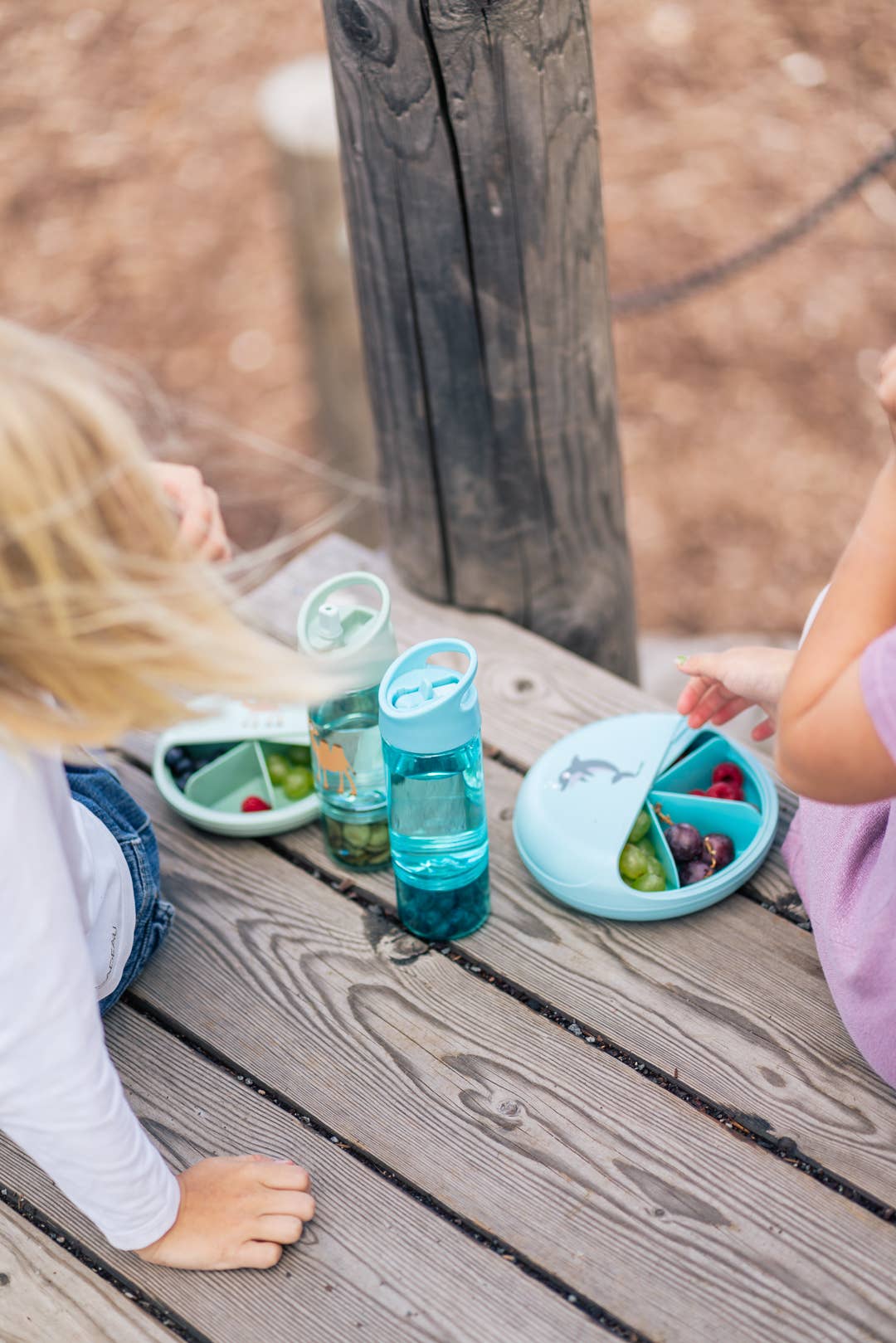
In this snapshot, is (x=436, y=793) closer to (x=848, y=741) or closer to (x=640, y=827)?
(x=640, y=827)

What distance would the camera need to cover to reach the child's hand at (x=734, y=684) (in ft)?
4.28

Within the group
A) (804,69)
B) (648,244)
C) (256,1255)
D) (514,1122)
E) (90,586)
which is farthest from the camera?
(804,69)

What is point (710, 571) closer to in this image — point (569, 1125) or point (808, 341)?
point (808, 341)

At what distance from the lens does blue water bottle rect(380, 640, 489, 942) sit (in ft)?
4.27

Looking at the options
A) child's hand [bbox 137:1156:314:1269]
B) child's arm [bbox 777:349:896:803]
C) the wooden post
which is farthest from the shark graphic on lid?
the wooden post

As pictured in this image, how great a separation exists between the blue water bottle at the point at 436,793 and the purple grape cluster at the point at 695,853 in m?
0.22

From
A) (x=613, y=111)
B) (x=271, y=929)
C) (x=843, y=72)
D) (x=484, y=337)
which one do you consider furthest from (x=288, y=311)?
(x=271, y=929)

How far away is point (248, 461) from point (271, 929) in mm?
2463

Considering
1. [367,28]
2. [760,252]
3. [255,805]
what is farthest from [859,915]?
[760,252]

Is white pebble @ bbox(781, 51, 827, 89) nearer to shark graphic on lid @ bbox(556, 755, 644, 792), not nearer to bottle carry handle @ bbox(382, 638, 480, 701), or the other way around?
shark graphic on lid @ bbox(556, 755, 644, 792)

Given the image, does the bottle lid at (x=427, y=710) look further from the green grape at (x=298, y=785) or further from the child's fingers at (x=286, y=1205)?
the child's fingers at (x=286, y=1205)

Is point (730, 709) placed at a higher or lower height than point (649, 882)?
higher

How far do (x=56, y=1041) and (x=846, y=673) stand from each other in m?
0.70

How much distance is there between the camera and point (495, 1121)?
129cm
